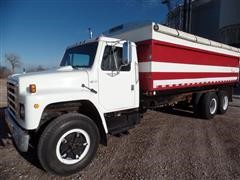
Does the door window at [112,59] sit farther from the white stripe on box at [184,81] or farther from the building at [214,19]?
the building at [214,19]

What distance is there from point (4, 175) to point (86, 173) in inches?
52.5

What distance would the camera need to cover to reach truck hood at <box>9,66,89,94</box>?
3327 mm

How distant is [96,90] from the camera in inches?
154

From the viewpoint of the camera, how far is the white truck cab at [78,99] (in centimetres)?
328

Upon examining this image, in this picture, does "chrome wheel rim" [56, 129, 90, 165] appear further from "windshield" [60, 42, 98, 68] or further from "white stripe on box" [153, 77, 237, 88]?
"white stripe on box" [153, 77, 237, 88]

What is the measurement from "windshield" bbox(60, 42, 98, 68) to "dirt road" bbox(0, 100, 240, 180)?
1.89m

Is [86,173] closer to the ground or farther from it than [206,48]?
closer to the ground

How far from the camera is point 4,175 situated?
3.44 m

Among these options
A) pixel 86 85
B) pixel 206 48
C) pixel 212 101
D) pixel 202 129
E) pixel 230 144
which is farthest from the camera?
pixel 212 101

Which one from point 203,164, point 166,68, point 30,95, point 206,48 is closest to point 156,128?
point 166,68

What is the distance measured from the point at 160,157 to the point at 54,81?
2515 mm

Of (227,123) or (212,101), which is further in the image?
(212,101)

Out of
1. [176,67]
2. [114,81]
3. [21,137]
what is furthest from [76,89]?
[176,67]

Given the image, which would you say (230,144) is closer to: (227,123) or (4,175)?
(227,123)
